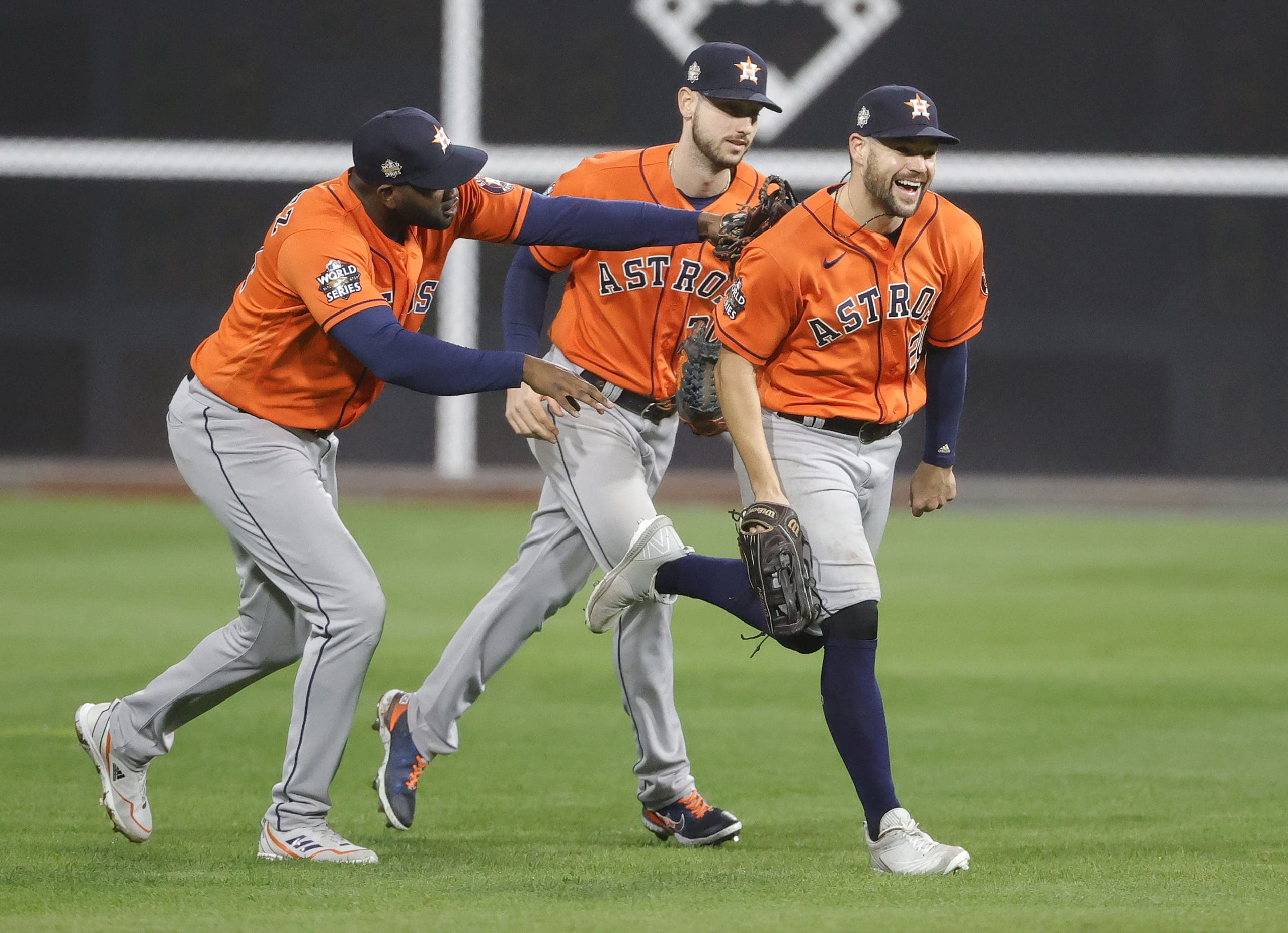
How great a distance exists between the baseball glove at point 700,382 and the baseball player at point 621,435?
0.15 m

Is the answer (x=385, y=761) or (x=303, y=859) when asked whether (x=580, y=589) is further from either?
(x=303, y=859)

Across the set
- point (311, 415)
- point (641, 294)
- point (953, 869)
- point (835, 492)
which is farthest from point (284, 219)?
point (953, 869)

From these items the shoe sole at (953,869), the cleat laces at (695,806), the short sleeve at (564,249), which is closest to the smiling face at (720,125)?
the short sleeve at (564,249)

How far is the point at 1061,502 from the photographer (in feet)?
52.7

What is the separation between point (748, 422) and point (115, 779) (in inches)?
84.0

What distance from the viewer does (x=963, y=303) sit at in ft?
16.5

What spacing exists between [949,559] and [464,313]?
6.50m

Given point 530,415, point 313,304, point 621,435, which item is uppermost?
point 313,304

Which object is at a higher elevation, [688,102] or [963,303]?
[688,102]

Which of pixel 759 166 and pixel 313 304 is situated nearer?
pixel 313 304

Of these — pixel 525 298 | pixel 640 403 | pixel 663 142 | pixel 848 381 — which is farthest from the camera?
pixel 663 142

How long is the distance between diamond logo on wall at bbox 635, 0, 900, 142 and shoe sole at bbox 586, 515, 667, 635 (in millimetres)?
12252

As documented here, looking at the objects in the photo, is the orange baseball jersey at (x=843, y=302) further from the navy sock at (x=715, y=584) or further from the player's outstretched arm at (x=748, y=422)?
the navy sock at (x=715, y=584)

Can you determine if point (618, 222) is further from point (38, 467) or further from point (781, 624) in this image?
point (38, 467)
